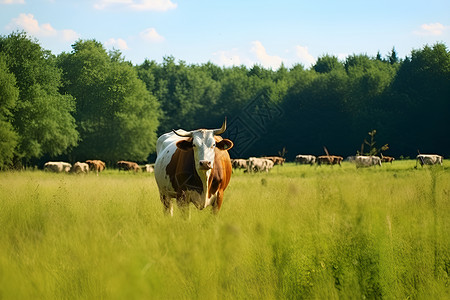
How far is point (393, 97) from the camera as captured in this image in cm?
5897

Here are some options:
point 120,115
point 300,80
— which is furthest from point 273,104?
point 120,115

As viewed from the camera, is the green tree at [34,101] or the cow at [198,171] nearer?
the cow at [198,171]

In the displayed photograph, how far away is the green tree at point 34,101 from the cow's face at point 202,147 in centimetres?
3099

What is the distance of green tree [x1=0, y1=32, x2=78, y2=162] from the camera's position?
37306 mm

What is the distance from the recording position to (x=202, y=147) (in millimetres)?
8398

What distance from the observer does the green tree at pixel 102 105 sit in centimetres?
4959

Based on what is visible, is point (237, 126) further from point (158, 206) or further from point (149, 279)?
point (149, 279)

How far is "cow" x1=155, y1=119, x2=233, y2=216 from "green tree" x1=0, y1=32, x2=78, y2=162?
99.7ft

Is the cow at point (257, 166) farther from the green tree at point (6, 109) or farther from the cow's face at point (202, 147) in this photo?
the cow's face at point (202, 147)

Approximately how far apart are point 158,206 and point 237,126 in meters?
60.0

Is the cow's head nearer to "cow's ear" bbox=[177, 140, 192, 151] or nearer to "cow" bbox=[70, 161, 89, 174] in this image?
"cow's ear" bbox=[177, 140, 192, 151]

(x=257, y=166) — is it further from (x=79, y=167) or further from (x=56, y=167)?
(x=56, y=167)

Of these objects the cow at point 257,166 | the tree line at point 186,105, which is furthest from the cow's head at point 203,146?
the cow at point 257,166

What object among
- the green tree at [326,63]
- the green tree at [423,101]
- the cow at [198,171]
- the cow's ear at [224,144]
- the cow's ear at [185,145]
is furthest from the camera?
the green tree at [326,63]
